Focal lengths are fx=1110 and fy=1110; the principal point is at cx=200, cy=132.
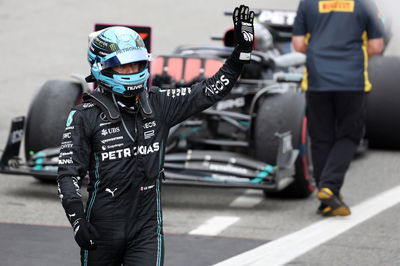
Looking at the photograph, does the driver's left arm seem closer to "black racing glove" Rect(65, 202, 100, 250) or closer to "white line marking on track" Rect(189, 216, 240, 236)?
"black racing glove" Rect(65, 202, 100, 250)

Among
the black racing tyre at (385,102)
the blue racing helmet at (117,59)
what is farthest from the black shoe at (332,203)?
the blue racing helmet at (117,59)

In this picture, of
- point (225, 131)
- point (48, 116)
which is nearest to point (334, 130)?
point (225, 131)

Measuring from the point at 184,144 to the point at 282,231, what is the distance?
1.92 m

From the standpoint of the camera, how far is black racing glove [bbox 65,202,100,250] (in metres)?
4.81

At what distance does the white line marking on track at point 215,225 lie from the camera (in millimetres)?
7906

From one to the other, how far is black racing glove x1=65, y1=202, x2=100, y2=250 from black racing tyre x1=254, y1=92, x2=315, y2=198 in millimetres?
4364

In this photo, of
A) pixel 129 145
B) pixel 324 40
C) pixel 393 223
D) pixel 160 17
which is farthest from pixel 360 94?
pixel 160 17

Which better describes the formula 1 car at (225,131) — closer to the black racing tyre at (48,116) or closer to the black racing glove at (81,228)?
the black racing tyre at (48,116)

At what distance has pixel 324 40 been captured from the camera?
341 inches

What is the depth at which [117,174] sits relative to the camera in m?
5.10

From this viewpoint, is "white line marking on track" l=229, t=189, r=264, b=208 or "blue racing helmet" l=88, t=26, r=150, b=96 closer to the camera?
"blue racing helmet" l=88, t=26, r=150, b=96

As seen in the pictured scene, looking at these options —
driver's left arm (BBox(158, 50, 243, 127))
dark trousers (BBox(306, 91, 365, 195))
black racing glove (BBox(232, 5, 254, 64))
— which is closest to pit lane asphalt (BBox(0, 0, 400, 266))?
dark trousers (BBox(306, 91, 365, 195))

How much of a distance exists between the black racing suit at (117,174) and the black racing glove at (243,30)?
0.05 m

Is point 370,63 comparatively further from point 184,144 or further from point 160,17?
point 160,17
